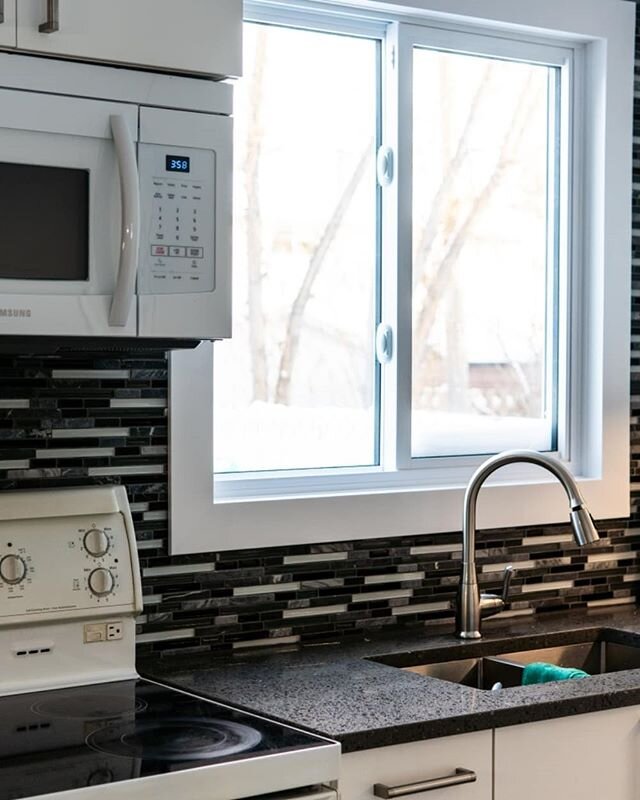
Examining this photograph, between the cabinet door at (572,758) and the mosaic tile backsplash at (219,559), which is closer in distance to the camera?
the cabinet door at (572,758)

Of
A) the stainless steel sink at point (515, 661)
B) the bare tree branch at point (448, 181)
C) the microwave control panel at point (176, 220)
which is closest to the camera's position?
the microwave control panel at point (176, 220)

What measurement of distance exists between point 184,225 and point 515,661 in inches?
46.8

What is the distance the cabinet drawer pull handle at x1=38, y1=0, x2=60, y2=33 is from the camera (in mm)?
1885

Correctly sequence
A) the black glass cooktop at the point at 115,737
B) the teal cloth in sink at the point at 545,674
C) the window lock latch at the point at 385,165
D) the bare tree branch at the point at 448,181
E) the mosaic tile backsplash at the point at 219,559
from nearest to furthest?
the black glass cooktop at the point at 115,737
the mosaic tile backsplash at the point at 219,559
the teal cloth in sink at the point at 545,674
the window lock latch at the point at 385,165
the bare tree branch at the point at 448,181

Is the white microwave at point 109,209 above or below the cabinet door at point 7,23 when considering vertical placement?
below

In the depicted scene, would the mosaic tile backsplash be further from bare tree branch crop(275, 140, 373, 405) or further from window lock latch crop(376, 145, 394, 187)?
window lock latch crop(376, 145, 394, 187)

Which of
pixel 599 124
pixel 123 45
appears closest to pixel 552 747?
pixel 123 45

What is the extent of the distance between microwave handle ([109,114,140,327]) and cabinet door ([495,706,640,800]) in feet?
2.92

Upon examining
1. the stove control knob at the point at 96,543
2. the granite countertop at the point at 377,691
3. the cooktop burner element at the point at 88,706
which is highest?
the stove control knob at the point at 96,543

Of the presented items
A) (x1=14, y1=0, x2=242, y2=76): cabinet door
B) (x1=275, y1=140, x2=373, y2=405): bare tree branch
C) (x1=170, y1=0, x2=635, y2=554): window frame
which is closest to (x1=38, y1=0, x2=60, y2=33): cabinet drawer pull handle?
(x1=14, y1=0, x2=242, y2=76): cabinet door

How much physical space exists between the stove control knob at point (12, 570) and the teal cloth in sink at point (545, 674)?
95cm

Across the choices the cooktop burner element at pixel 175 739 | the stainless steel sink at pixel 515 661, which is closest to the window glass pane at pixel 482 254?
the stainless steel sink at pixel 515 661

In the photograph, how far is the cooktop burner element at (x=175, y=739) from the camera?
1.77 meters

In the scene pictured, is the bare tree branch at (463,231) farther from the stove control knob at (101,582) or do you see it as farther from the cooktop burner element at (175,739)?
the cooktop burner element at (175,739)
